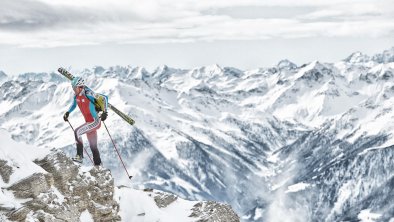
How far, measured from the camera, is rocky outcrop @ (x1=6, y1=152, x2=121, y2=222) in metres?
37.8

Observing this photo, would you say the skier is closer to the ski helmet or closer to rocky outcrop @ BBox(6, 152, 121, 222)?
the ski helmet

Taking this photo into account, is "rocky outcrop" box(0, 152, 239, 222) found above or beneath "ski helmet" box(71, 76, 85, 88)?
beneath

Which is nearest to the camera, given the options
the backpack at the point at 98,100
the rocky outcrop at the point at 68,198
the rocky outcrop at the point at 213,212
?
the rocky outcrop at the point at 68,198

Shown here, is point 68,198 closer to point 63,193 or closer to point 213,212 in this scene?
point 63,193

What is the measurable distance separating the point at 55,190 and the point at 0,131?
17.7 ft

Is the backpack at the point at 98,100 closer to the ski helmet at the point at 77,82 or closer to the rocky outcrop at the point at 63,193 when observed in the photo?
the ski helmet at the point at 77,82

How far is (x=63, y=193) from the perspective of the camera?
42750 mm

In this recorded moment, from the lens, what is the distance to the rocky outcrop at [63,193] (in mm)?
37844

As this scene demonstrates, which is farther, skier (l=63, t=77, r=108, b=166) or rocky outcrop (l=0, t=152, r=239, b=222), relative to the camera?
skier (l=63, t=77, r=108, b=166)

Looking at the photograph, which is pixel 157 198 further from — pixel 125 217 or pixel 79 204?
pixel 79 204

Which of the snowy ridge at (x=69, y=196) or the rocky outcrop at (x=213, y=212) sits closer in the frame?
the snowy ridge at (x=69, y=196)

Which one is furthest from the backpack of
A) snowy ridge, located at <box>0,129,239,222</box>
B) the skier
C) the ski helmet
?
snowy ridge, located at <box>0,129,239,222</box>

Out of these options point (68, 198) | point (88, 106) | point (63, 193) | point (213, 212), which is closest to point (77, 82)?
point (88, 106)

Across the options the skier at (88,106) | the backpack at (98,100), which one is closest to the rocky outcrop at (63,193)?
the skier at (88,106)
